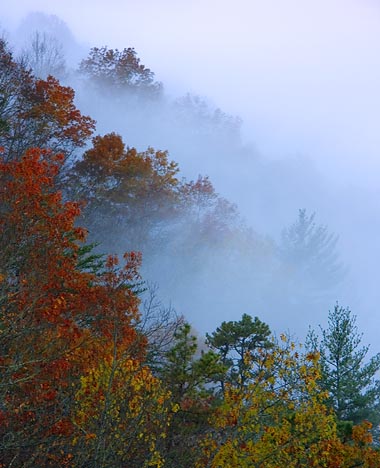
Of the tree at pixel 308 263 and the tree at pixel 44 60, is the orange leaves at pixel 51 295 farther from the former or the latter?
the tree at pixel 308 263

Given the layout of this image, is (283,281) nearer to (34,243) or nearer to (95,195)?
(95,195)

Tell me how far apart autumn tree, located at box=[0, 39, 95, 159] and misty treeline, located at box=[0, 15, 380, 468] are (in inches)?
3.7

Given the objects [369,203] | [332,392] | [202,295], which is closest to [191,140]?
[202,295]

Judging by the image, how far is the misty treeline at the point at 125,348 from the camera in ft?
35.9

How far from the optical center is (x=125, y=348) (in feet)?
49.4

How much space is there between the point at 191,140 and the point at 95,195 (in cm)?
4948

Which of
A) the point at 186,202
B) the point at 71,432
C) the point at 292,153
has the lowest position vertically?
the point at 71,432

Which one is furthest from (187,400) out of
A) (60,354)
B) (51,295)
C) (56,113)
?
(56,113)

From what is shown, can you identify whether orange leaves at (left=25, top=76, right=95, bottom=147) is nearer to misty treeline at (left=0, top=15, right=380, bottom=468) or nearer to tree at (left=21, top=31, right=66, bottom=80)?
misty treeline at (left=0, top=15, right=380, bottom=468)

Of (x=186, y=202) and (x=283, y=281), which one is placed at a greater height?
(x=283, y=281)

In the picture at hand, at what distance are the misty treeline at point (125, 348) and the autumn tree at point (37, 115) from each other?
3.7 inches

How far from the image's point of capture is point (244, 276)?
65000mm

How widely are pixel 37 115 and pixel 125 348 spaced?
A: 19299 mm

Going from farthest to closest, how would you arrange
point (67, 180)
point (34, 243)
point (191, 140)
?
point (191, 140)
point (67, 180)
point (34, 243)
